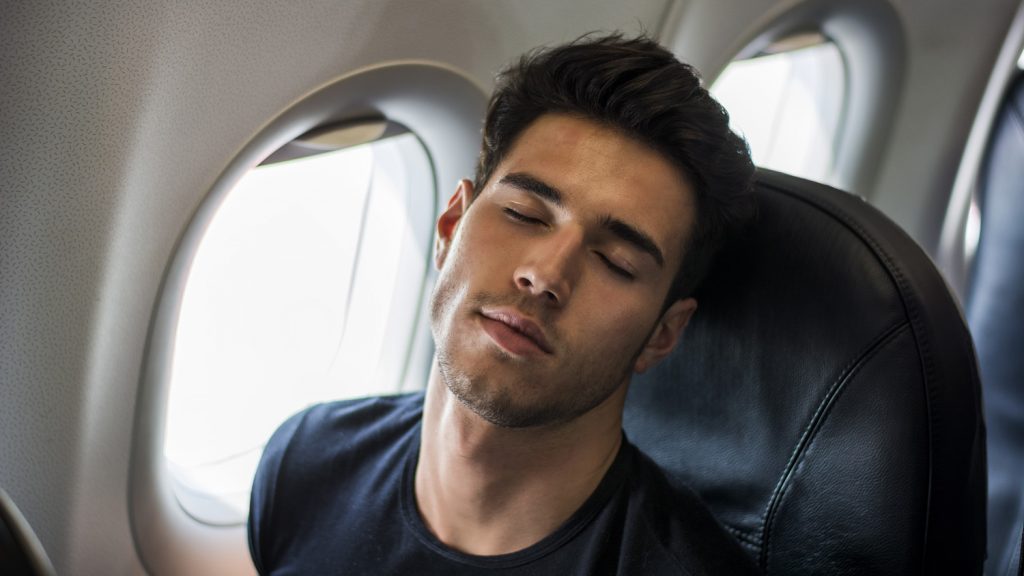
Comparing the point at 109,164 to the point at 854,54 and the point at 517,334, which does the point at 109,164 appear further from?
the point at 854,54

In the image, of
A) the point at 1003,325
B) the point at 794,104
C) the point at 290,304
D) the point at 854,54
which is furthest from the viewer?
the point at 794,104

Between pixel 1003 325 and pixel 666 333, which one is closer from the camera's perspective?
pixel 666 333

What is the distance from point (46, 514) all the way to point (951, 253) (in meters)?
2.99

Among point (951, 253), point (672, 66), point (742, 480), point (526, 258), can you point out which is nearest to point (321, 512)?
point (526, 258)

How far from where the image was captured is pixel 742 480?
1.50 m

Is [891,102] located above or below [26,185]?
above

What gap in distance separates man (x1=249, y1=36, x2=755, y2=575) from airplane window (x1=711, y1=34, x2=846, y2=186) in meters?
1.53

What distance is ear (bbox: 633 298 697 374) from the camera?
1544 millimetres

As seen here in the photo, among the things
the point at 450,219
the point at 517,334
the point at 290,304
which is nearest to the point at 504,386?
the point at 517,334

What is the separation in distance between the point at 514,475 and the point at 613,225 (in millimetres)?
418

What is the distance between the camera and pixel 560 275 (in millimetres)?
1379

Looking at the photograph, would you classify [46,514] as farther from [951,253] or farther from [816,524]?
[951,253]

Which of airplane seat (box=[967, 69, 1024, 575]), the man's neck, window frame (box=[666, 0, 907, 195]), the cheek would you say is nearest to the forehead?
the cheek

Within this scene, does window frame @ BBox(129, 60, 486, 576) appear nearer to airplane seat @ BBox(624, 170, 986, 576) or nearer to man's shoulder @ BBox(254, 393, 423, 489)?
man's shoulder @ BBox(254, 393, 423, 489)
